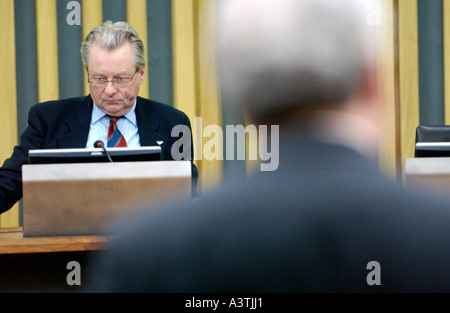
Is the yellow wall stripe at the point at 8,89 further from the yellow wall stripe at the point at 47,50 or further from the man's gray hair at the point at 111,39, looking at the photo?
the man's gray hair at the point at 111,39

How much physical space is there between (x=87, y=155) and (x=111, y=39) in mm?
829

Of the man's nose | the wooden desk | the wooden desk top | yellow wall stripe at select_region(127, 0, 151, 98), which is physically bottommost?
the wooden desk

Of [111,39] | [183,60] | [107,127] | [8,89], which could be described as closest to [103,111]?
[107,127]

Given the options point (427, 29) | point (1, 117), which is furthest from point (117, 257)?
point (427, 29)

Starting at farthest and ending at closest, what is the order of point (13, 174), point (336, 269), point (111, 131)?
1. point (111, 131)
2. point (13, 174)
3. point (336, 269)

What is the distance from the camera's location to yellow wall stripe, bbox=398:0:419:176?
3279 mm

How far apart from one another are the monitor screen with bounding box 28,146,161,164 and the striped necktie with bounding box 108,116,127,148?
25.4 inches

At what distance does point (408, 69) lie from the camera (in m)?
3.29

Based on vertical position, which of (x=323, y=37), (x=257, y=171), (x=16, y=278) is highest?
(x=323, y=37)

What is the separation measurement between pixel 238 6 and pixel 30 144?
5.79 ft

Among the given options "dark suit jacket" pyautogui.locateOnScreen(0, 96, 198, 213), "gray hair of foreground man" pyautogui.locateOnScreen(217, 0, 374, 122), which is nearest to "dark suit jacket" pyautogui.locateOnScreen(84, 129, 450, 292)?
"gray hair of foreground man" pyautogui.locateOnScreen(217, 0, 374, 122)

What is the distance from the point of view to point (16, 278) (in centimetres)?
157

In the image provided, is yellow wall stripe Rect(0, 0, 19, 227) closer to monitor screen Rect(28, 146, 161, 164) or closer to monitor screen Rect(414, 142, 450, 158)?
monitor screen Rect(28, 146, 161, 164)
